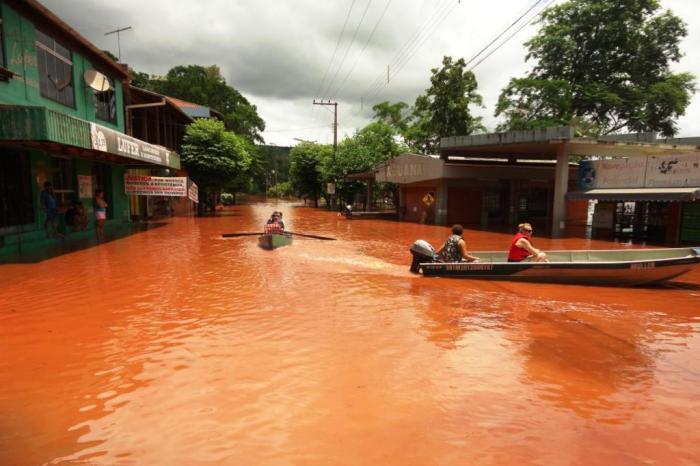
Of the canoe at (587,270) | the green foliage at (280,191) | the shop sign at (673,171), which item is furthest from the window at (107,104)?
the green foliage at (280,191)

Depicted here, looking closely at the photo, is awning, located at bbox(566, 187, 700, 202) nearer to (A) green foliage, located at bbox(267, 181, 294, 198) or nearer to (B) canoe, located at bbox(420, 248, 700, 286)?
(B) canoe, located at bbox(420, 248, 700, 286)

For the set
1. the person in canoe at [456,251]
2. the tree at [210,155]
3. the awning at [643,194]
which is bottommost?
the person in canoe at [456,251]

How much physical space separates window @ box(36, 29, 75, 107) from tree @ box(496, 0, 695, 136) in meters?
35.1

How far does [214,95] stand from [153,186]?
40.3m

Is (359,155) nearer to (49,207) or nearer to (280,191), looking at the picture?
(49,207)

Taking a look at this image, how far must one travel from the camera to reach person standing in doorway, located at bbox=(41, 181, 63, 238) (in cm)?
1306

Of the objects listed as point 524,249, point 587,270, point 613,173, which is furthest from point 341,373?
point 613,173

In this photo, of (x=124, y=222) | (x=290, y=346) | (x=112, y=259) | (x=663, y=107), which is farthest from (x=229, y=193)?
(x=290, y=346)

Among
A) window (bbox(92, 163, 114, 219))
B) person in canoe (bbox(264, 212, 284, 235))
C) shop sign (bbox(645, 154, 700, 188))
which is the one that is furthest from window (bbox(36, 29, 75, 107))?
shop sign (bbox(645, 154, 700, 188))

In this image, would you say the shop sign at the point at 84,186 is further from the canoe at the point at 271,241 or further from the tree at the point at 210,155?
the tree at the point at 210,155

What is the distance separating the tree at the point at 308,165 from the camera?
4628 cm

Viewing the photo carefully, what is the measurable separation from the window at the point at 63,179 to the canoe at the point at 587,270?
1345cm

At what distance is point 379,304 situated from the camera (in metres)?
8.09

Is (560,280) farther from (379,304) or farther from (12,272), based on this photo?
(12,272)
